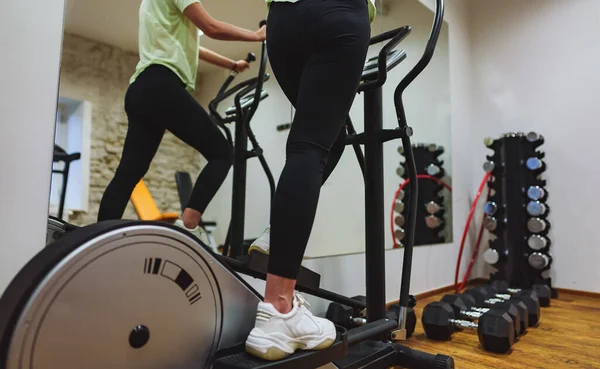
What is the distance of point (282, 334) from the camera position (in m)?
0.92

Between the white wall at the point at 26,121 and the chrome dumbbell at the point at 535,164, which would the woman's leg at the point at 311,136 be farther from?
the chrome dumbbell at the point at 535,164

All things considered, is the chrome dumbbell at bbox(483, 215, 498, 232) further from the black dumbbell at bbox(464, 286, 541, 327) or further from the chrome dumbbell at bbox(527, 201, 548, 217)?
the black dumbbell at bbox(464, 286, 541, 327)

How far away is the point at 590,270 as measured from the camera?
2.95 meters

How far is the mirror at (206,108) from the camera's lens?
1.78 metres

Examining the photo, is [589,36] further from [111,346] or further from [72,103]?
[111,346]

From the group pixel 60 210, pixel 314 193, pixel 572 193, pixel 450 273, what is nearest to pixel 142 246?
pixel 314 193

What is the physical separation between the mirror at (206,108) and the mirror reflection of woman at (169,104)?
8.8 inches

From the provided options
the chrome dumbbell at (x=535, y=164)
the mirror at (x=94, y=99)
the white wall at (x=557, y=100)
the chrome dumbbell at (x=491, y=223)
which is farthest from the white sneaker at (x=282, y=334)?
the white wall at (x=557, y=100)

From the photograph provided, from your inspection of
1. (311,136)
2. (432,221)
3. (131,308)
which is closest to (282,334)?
(131,308)

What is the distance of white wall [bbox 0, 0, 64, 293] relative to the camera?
1.13 m

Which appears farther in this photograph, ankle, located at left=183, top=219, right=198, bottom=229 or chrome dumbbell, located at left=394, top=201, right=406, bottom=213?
chrome dumbbell, located at left=394, top=201, right=406, bottom=213

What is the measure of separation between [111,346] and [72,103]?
1321mm

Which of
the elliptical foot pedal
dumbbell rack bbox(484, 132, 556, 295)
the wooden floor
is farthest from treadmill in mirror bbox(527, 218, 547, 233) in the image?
the elliptical foot pedal

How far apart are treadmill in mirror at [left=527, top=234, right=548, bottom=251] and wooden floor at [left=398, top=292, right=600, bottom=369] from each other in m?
0.66
